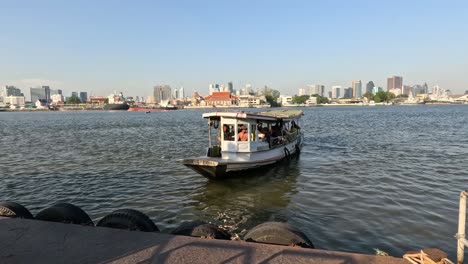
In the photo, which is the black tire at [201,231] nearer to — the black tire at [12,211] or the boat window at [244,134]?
the black tire at [12,211]

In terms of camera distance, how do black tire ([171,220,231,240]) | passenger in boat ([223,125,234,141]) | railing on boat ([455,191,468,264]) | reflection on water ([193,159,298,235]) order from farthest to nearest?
1. passenger in boat ([223,125,234,141])
2. reflection on water ([193,159,298,235])
3. black tire ([171,220,231,240])
4. railing on boat ([455,191,468,264])

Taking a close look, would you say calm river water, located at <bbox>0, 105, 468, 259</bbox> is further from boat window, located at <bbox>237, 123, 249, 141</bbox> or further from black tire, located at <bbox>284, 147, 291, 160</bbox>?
boat window, located at <bbox>237, 123, 249, 141</bbox>

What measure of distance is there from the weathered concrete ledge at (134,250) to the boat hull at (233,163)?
10.8m

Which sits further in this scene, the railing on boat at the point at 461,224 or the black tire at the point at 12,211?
the black tire at the point at 12,211

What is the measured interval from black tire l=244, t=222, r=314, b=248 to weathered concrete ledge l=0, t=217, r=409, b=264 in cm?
54

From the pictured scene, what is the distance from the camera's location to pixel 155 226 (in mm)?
8359

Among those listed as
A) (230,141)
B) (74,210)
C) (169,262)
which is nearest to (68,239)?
(74,210)

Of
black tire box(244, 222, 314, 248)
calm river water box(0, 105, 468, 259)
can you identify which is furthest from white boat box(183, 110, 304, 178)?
black tire box(244, 222, 314, 248)

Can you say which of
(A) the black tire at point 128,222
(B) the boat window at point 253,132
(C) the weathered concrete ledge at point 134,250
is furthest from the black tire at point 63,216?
(B) the boat window at point 253,132

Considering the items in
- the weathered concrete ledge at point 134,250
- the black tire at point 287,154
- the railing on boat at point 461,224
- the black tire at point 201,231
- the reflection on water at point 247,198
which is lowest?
the reflection on water at point 247,198

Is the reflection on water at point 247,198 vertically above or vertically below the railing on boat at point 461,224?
below

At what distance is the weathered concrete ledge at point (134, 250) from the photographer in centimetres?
604

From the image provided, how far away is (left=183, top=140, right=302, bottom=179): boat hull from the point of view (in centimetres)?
1820

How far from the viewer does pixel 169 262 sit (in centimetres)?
596
